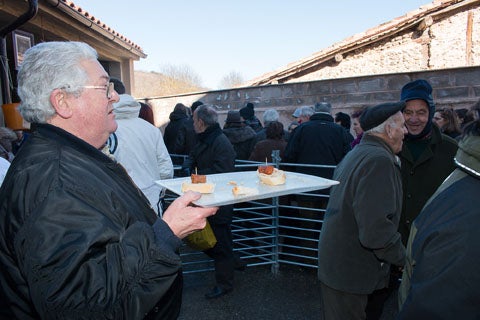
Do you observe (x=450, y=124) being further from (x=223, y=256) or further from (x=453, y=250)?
(x=453, y=250)

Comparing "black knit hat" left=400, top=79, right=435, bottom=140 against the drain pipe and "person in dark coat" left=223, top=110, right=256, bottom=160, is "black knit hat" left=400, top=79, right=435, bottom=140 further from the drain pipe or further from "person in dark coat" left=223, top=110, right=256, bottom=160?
the drain pipe

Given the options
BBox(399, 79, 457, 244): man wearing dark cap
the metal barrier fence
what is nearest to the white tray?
BBox(399, 79, 457, 244): man wearing dark cap

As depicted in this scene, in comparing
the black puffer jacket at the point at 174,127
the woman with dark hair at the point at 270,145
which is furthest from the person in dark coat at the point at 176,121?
the woman with dark hair at the point at 270,145

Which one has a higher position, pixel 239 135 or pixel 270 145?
pixel 239 135

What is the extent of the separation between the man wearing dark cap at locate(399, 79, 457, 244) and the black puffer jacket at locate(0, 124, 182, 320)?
8.01ft

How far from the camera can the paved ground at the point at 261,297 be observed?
4.07 metres

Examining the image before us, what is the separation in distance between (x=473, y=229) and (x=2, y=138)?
5.29m

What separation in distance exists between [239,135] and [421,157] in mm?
3096

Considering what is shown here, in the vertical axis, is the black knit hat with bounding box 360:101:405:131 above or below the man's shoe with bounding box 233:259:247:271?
above

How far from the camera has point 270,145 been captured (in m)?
5.42

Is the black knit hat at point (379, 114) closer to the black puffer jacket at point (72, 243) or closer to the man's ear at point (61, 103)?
the black puffer jacket at point (72, 243)

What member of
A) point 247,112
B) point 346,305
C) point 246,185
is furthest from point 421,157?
point 247,112

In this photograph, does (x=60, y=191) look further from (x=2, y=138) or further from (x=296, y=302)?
(x=2, y=138)

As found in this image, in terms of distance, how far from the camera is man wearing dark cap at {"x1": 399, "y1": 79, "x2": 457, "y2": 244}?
3.07m
